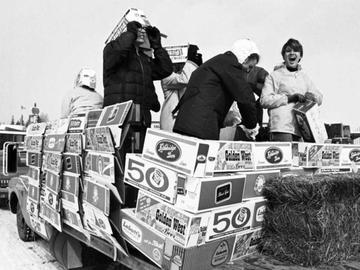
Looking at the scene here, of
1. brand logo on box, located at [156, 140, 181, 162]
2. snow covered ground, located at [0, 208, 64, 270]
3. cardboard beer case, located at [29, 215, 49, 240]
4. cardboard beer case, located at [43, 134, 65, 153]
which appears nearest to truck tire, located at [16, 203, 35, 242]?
snow covered ground, located at [0, 208, 64, 270]

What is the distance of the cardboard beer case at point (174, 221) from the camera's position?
2236 mm

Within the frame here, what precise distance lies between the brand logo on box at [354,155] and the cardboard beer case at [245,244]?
1.47m

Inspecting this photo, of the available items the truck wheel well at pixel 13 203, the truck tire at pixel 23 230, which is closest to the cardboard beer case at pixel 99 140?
the truck tire at pixel 23 230

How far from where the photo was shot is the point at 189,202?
2.25m

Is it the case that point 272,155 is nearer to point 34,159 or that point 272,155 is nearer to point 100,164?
point 100,164

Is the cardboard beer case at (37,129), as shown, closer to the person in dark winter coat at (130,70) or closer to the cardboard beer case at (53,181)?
the cardboard beer case at (53,181)

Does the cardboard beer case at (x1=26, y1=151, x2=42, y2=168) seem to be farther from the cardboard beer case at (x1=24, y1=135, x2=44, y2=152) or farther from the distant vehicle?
the distant vehicle

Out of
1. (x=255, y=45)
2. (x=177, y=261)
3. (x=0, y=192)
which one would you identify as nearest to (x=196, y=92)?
(x=255, y=45)

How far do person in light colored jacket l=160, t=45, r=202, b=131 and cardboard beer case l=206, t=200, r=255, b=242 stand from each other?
5.66 feet

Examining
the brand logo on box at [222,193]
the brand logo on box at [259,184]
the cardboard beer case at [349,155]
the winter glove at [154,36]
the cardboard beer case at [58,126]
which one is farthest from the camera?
the winter glove at [154,36]

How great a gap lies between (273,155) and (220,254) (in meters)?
0.88

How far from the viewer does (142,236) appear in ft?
8.59

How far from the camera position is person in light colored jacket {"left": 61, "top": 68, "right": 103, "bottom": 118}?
4.43 meters

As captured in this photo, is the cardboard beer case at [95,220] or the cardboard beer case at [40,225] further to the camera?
the cardboard beer case at [40,225]
